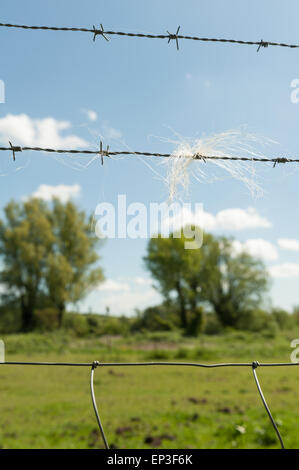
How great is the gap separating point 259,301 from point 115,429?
3050cm

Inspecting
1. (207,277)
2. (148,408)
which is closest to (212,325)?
(207,277)

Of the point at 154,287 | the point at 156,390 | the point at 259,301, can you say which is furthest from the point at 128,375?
the point at 259,301

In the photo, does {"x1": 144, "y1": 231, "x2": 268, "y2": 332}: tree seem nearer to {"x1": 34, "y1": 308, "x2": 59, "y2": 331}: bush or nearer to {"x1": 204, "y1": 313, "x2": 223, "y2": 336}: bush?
{"x1": 204, "y1": 313, "x2": 223, "y2": 336}: bush

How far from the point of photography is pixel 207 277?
34.1 m

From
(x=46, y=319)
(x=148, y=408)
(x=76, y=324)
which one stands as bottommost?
(x=148, y=408)

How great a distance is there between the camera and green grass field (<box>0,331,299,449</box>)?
5.76 meters

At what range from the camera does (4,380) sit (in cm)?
1131

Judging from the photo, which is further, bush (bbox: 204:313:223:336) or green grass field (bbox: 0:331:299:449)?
bush (bbox: 204:313:223:336)

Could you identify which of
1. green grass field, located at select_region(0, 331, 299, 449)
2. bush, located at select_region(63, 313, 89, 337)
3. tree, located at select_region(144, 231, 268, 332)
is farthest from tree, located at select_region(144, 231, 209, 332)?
green grass field, located at select_region(0, 331, 299, 449)

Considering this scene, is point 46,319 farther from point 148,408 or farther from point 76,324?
point 148,408

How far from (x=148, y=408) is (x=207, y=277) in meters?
27.0

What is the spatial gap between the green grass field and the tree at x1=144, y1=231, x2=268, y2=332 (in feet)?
58.6
